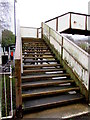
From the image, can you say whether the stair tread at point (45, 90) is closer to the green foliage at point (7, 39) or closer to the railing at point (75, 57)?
the railing at point (75, 57)

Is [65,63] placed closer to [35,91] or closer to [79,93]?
[79,93]

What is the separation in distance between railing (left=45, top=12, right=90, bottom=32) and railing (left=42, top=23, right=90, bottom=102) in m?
2.04

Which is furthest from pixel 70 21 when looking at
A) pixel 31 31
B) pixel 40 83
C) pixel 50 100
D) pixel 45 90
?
A: pixel 50 100

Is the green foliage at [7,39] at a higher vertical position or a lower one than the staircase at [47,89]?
higher

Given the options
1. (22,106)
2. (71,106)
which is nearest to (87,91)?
(71,106)

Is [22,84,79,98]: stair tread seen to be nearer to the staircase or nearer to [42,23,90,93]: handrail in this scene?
the staircase

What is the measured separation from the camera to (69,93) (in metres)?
3.46

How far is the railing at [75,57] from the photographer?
3.26 meters

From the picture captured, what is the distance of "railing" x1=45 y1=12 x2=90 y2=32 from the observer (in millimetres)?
6711

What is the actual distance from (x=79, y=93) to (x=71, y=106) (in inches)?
25.4

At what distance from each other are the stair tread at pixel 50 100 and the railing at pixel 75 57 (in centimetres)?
44

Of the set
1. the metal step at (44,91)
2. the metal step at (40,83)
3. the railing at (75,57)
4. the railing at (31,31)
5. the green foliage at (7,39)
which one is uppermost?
the green foliage at (7,39)

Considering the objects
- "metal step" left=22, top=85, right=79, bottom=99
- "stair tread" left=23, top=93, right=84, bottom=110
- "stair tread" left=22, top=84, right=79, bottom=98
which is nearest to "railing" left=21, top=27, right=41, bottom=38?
"stair tread" left=22, top=84, right=79, bottom=98

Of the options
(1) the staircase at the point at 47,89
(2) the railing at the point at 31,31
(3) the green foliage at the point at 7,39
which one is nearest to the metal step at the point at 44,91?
(1) the staircase at the point at 47,89
